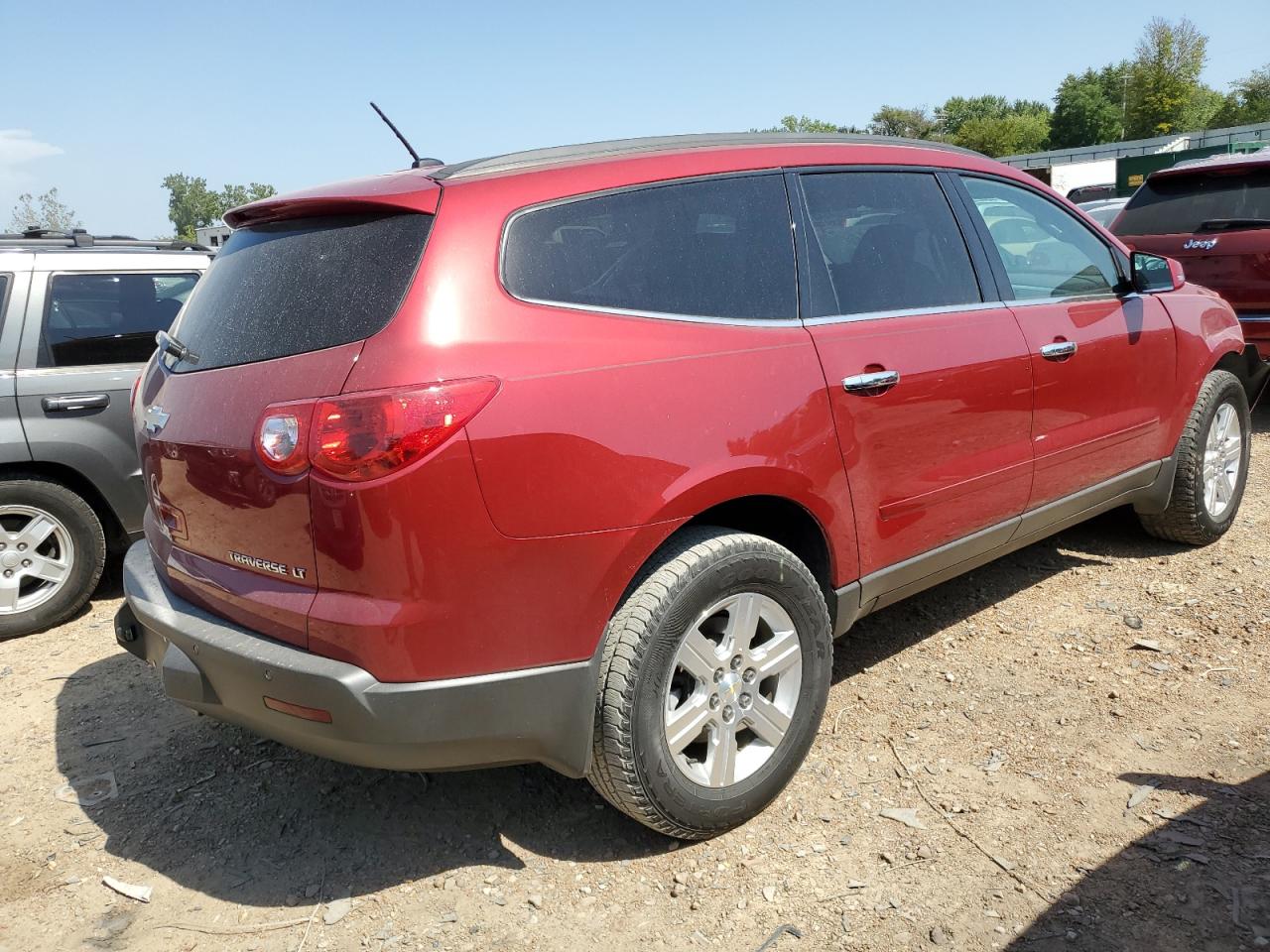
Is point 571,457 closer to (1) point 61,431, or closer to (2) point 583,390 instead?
(2) point 583,390

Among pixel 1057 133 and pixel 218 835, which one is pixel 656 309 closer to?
pixel 218 835

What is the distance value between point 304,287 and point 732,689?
1.51 meters

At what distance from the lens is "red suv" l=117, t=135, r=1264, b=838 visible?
2166 millimetres

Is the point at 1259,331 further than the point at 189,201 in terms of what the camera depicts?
No

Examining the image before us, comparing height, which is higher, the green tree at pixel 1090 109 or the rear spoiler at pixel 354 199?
the green tree at pixel 1090 109

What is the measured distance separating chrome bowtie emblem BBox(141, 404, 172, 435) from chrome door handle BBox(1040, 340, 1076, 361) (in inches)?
114

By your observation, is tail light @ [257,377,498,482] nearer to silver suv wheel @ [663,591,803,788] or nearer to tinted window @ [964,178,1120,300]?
silver suv wheel @ [663,591,803,788]

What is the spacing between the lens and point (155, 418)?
2707 millimetres

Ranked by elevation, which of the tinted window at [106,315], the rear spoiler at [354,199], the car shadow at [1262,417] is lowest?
the car shadow at [1262,417]

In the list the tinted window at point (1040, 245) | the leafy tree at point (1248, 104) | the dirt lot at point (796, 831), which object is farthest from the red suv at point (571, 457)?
the leafy tree at point (1248, 104)

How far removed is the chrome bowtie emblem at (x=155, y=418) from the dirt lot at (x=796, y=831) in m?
1.21

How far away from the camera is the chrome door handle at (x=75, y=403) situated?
455 centimetres

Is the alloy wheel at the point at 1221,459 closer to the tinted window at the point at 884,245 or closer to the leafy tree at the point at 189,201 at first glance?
Result: the tinted window at the point at 884,245

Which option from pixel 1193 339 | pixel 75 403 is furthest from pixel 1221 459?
pixel 75 403
